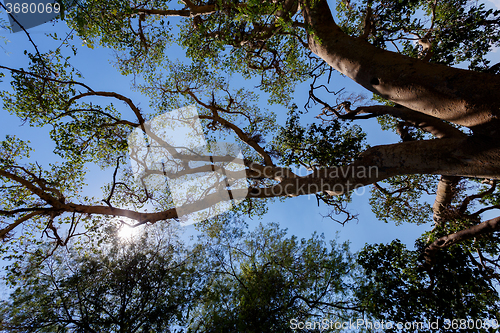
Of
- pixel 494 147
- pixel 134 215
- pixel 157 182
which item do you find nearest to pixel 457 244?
pixel 494 147

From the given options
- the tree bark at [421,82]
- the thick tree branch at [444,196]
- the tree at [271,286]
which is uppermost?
the tree bark at [421,82]

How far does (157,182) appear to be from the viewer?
898cm

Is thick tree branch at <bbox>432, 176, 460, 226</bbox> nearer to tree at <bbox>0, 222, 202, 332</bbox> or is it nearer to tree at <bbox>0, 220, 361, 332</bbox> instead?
tree at <bbox>0, 220, 361, 332</bbox>

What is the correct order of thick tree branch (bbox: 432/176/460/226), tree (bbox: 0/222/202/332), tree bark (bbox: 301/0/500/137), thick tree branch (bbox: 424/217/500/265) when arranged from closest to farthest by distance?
tree bark (bbox: 301/0/500/137) < tree (bbox: 0/222/202/332) < thick tree branch (bbox: 424/217/500/265) < thick tree branch (bbox: 432/176/460/226)

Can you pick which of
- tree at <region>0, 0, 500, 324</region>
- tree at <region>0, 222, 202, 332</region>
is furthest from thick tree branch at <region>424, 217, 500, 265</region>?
tree at <region>0, 222, 202, 332</region>

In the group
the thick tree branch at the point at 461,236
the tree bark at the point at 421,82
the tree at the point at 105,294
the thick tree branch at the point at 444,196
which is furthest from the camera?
the thick tree branch at the point at 444,196

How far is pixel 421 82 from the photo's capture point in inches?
132

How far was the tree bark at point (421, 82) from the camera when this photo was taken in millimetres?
2875

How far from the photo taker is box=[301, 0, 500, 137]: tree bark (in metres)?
2.88

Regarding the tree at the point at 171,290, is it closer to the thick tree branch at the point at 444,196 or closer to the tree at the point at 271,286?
the tree at the point at 271,286

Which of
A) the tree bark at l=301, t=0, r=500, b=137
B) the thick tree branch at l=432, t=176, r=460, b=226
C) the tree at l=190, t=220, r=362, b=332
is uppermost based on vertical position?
the tree bark at l=301, t=0, r=500, b=137

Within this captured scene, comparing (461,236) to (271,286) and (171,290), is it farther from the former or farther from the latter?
(171,290)

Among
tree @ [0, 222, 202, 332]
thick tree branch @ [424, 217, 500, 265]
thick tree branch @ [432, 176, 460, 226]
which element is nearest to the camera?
tree @ [0, 222, 202, 332]

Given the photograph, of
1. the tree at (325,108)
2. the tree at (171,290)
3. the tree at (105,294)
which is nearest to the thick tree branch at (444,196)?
the tree at (325,108)
